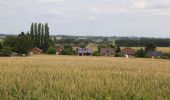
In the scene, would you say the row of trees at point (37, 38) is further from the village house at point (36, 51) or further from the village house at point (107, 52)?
the village house at point (107, 52)

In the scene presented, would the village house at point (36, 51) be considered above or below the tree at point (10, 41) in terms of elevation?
below

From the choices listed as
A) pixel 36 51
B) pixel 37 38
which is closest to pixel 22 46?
pixel 36 51

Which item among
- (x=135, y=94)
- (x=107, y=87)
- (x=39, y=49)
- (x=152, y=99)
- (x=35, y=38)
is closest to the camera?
(x=152, y=99)

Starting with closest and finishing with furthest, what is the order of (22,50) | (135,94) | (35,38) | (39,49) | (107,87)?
(135,94) < (107,87) < (22,50) < (39,49) < (35,38)

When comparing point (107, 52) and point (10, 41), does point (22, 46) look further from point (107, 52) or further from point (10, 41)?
point (107, 52)

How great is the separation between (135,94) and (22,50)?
71.3 metres

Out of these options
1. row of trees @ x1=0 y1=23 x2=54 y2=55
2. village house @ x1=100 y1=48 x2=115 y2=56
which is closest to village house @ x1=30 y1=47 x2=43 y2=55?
row of trees @ x1=0 y1=23 x2=54 y2=55

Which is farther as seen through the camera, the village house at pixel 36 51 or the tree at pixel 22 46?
the village house at pixel 36 51

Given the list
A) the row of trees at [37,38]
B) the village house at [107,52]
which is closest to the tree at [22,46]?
the row of trees at [37,38]

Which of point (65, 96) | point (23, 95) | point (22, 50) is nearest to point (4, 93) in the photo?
point (23, 95)

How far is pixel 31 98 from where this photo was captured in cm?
841

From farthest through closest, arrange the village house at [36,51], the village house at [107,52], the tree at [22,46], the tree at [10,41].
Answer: the village house at [107,52] < the village house at [36,51] < the tree at [10,41] < the tree at [22,46]

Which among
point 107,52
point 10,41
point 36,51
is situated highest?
point 10,41

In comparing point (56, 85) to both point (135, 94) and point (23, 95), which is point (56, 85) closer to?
point (23, 95)
